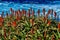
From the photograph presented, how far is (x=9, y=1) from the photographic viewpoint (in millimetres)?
12055

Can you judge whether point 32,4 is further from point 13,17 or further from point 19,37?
point 19,37

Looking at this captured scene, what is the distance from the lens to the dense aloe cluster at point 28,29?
15.4 feet

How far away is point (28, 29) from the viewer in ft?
16.3

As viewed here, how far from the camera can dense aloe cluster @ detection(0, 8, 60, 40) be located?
4.70m

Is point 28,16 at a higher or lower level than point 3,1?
higher

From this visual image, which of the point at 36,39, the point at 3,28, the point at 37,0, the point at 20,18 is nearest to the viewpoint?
the point at 36,39

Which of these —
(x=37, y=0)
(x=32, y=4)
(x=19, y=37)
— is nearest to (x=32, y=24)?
(x=19, y=37)

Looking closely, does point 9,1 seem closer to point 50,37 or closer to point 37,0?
point 37,0

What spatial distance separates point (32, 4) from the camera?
11234mm

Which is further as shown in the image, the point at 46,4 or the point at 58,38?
the point at 46,4

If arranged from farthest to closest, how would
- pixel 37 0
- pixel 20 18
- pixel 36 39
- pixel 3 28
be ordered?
pixel 37 0 → pixel 20 18 → pixel 3 28 → pixel 36 39

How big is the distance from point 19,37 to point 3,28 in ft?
1.40

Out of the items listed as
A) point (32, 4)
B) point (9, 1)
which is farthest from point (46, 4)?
point (9, 1)

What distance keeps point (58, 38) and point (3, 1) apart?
25.5ft
